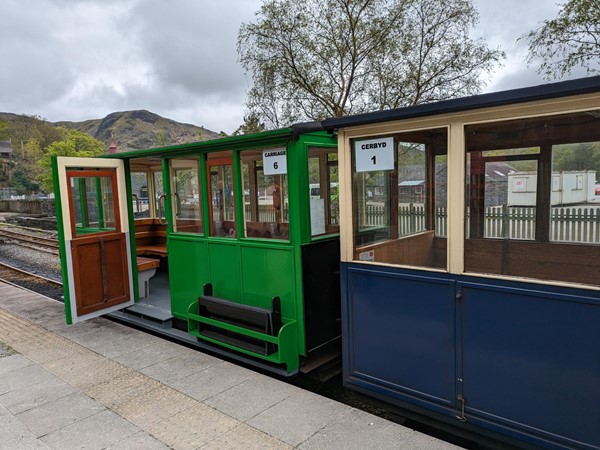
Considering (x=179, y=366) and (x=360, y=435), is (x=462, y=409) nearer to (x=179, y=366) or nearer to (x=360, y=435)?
(x=360, y=435)

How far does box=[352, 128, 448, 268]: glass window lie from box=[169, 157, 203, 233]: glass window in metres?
2.12

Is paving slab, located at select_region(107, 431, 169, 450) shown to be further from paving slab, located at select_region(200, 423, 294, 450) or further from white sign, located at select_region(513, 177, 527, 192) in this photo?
white sign, located at select_region(513, 177, 527, 192)

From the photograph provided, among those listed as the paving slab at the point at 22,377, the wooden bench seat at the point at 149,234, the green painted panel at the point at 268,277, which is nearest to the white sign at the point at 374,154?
the green painted panel at the point at 268,277

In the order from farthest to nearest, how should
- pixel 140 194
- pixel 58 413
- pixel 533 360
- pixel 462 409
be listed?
pixel 140 194, pixel 58 413, pixel 462 409, pixel 533 360

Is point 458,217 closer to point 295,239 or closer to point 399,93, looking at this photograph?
point 295,239

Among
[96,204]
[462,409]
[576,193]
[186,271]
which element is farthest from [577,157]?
[96,204]

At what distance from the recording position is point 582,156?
279cm

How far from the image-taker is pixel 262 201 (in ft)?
14.2

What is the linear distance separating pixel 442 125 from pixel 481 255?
96cm

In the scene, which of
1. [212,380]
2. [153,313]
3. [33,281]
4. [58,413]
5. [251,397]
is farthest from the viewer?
[33,281]

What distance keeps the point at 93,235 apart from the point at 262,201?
2.66 metres

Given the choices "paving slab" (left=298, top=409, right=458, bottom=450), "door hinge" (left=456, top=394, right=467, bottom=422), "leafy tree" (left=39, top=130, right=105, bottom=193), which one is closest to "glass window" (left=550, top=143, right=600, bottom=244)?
"door hinge" (left=456, top=394, right=467, bottom=422)

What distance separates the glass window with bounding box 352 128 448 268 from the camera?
3.15m

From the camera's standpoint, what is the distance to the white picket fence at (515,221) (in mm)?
2910
